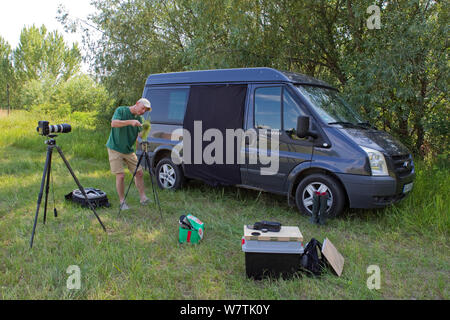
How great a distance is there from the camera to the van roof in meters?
5.48

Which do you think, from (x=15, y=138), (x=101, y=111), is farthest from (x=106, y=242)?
(x=101, y=111)

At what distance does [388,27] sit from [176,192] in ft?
16.3

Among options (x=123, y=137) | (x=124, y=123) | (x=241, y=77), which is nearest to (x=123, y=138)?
(x=123, y=137)

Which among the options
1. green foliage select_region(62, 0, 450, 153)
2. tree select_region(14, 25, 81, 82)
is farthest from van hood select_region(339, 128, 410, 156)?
tree select_region(14, 25, 81, 82)

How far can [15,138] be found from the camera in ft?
46.5

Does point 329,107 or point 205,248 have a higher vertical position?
point 329,107

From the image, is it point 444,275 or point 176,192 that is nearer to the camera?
point 444,275

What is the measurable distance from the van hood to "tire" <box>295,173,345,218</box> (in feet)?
2.15

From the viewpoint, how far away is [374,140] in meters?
5.01

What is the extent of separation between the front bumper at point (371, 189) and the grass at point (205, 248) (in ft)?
1.07

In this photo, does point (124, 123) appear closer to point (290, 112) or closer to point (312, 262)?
point (290, 112)

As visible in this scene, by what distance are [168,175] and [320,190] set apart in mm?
3025
